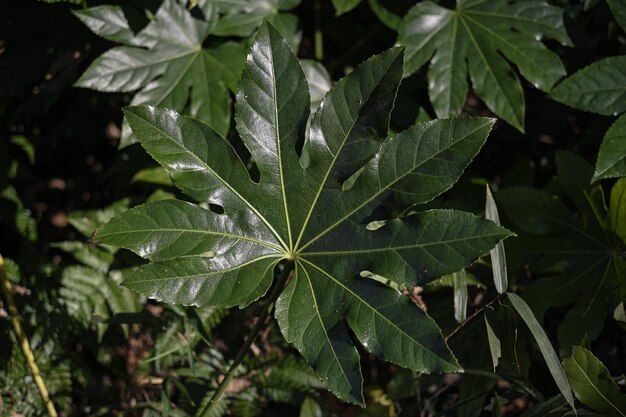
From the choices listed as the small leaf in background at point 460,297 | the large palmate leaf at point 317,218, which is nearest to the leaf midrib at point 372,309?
the large palmate leaf at point 317,218

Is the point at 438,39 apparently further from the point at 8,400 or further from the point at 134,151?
the point at 8,400

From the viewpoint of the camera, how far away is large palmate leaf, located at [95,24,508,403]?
142cm

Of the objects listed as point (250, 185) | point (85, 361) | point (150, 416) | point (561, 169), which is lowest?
point (85, 361)

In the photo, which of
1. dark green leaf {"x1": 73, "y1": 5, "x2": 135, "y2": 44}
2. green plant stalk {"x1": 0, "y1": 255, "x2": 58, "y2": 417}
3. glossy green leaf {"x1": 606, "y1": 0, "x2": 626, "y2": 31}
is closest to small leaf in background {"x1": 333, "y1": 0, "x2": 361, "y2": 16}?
dark green leaf {"x1": 73, "y1": 5, "x2": 135, "y2": 44}

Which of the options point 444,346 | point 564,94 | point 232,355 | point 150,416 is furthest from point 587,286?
point 150,416

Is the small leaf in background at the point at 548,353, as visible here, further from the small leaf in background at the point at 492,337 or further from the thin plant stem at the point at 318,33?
the thin plant stem at the point at 318,33

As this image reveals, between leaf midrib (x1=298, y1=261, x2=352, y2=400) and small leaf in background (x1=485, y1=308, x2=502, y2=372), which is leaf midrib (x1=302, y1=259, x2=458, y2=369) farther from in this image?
small leaf in background (x1=485, y1=308, x2=502, y2=372)

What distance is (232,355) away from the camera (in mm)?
2402

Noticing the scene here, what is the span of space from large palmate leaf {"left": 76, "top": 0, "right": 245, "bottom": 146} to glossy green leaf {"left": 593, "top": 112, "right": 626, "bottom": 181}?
1.11 meters

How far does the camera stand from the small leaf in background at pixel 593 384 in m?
1.58

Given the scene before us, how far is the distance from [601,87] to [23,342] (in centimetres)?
199

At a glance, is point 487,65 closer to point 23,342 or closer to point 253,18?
point 253,18

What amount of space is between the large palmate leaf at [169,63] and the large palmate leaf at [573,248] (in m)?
0.99

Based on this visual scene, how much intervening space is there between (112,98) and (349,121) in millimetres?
1518
